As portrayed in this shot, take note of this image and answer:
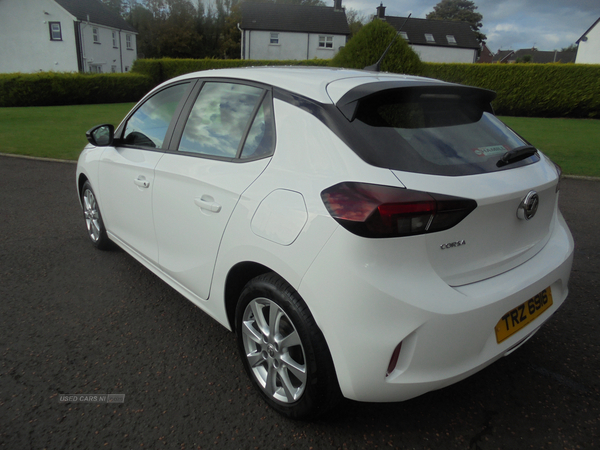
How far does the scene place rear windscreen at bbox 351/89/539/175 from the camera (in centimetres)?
191

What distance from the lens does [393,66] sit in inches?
571

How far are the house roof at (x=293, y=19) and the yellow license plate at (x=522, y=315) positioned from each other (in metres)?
47.4

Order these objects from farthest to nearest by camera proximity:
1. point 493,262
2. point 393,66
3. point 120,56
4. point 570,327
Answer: point 120,56
point 393,66
point 570,327
point 493,262

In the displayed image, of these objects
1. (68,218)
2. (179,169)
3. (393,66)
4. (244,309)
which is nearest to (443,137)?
(244,309)

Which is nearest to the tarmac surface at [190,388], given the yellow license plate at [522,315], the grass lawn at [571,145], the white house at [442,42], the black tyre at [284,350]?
the black tyre at [284,350]

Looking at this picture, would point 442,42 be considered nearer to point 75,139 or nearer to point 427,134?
point 75,139

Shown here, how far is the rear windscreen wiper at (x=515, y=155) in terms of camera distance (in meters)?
2.14

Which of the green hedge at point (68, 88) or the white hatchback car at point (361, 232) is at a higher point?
the white hatchback car at point (361, 232)

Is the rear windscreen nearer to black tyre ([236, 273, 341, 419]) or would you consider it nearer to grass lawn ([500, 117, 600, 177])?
black tyre ([236, 273, 341, 419])

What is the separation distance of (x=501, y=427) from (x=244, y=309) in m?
1.41

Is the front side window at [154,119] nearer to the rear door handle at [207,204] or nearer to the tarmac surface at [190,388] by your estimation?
the rear door handle at [207,204]

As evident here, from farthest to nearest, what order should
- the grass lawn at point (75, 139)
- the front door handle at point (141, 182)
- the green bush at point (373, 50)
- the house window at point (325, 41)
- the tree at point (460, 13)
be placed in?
the tree at point (460, 13) < the house window at point (325, 41) < the green bush at point (373, 50) < the grass lawn at point (75, 139) < the front door handle at point (141, 182)

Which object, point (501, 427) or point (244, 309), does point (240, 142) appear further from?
point (501, 427)

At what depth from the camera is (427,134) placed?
209 cm
